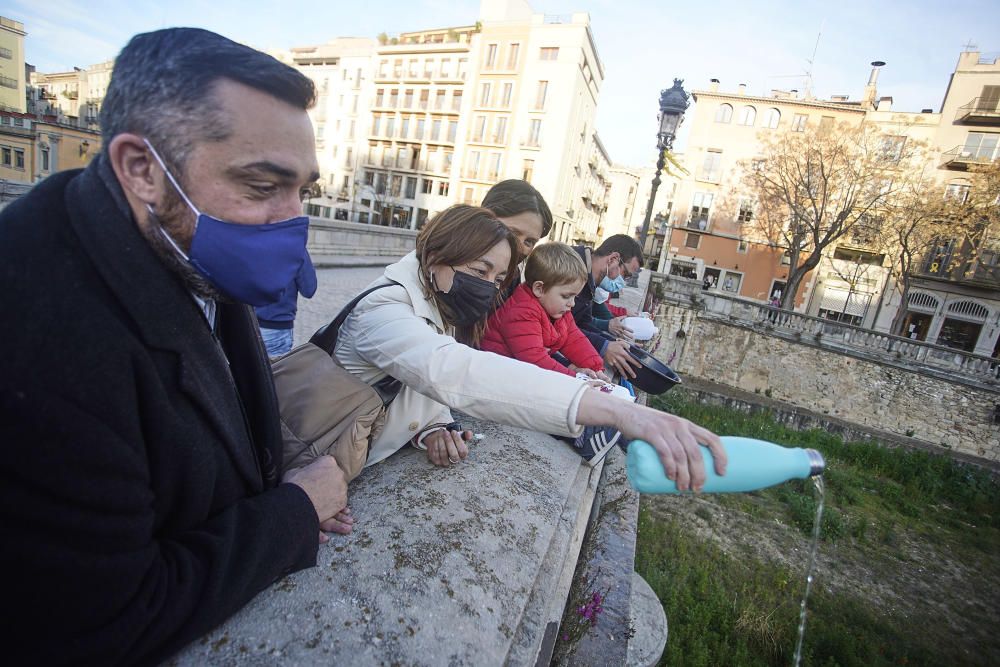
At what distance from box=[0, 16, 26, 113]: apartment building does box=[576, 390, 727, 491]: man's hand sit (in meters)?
38.4

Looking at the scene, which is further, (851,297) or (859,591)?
(851,297)

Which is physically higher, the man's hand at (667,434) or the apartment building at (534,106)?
the apartment building at (534,106)

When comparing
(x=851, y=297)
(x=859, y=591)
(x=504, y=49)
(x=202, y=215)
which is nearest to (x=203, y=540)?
(x=202, y=215)

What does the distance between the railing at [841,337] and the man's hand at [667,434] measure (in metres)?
17.0

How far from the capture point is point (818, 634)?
19.8ft

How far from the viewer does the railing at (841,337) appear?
14531mm

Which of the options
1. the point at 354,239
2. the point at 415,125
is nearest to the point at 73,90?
the point at 415,125

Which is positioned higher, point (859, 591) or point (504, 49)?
point (504, 49)

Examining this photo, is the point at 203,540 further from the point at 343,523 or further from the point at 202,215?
the point at 202,215

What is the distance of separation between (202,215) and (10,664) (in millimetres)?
790

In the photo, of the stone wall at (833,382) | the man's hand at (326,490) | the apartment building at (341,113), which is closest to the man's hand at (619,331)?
the man's hand at (326,490)

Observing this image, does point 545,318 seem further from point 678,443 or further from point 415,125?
point 415,125

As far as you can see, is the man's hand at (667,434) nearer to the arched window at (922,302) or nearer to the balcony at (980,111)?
the arched window at (922,302)

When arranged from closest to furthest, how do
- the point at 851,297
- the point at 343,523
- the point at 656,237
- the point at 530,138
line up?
the point at 343,523 → the point at 851,297 → the point at 530,138 → the point at 656,237
